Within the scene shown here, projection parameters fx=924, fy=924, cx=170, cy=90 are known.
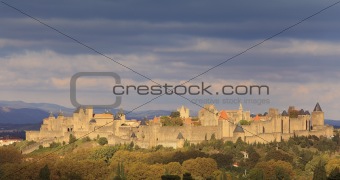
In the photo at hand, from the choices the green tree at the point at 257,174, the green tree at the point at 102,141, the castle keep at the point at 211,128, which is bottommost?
the green tree at the point at 257,174

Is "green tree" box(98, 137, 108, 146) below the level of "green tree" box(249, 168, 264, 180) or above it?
above

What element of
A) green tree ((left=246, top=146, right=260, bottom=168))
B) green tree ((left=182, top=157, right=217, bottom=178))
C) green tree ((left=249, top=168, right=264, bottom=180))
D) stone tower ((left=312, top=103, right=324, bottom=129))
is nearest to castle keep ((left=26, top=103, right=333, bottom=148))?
stone tower ((left=312, top=103, right=324, bottom=129))

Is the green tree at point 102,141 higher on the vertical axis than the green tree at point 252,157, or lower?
higher

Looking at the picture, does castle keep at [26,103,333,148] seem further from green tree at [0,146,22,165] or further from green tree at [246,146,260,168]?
green tree at [0,146,22,165]

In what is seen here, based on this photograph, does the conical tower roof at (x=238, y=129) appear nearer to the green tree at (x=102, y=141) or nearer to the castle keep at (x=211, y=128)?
the castle keep at (x=211, y=128)

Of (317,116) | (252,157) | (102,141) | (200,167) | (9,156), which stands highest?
(317,116)

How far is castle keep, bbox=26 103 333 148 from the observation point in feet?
306

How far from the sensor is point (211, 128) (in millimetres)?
94438

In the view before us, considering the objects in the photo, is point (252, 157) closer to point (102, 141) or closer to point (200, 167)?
point (200, 167)

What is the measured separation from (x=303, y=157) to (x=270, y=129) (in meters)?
9.55

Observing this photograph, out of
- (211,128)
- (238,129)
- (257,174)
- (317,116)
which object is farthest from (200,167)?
(317,116)

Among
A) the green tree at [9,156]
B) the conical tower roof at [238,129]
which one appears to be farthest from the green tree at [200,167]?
the green tree at [9,156]

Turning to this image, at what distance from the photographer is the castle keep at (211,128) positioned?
93.3 m

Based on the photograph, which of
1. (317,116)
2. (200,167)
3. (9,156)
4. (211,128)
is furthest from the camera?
(317,116)
